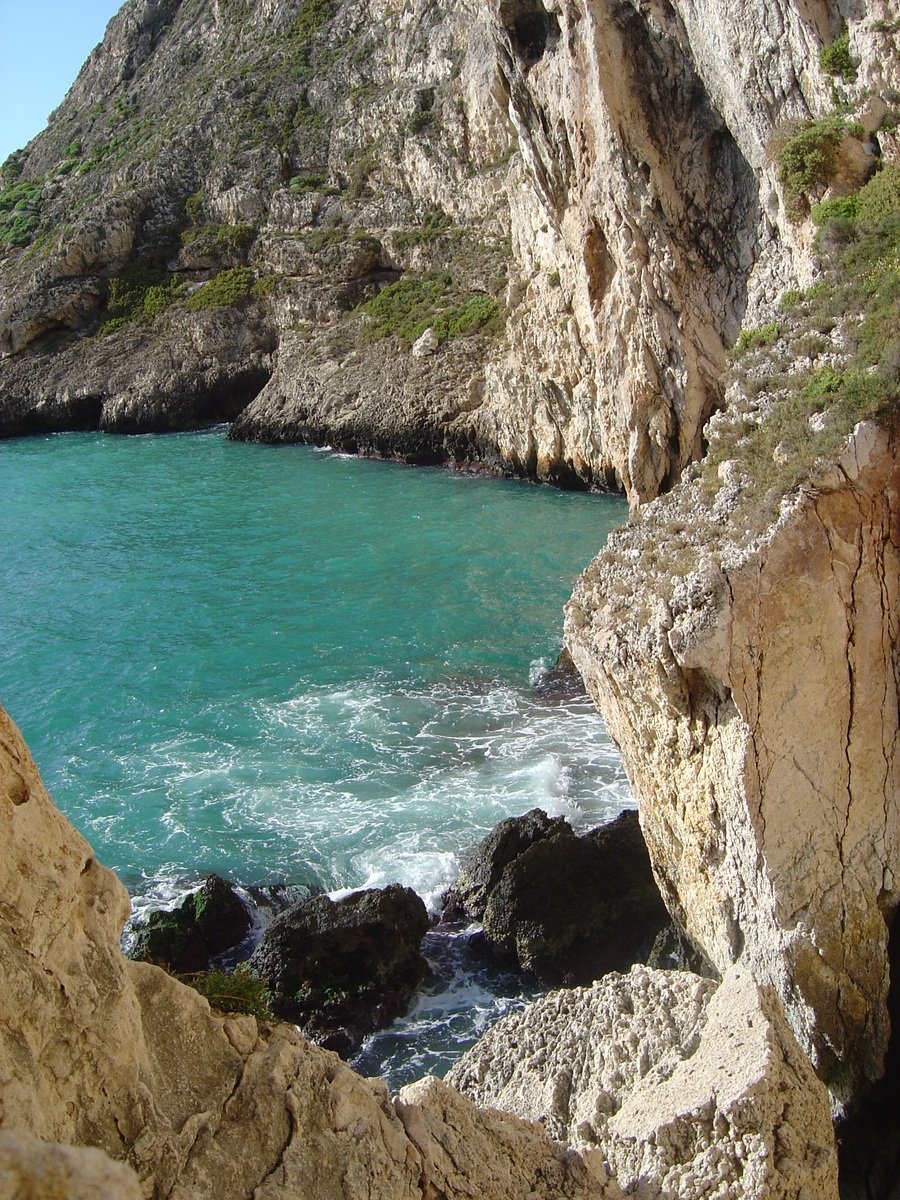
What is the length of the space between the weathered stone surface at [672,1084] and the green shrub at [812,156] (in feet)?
37.8

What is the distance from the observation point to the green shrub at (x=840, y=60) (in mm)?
16312

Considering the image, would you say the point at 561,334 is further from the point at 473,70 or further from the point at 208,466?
the point at 473,70

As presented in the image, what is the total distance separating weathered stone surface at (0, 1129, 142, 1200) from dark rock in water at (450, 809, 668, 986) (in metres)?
11.2

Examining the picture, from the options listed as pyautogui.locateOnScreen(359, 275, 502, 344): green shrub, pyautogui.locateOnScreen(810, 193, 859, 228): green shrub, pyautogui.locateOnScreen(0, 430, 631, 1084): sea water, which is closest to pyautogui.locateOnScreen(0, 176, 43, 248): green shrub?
pyautogui.locateOnScreen(359, 275, 502, 344): green shrub

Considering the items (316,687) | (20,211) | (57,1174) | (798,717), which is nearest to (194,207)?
(20,211)

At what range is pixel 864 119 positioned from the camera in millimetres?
15508

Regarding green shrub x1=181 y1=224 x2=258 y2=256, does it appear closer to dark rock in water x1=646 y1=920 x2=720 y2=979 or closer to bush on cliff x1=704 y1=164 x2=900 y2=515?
bush on cliff x1=704 y1=164 x2=900 y2=515

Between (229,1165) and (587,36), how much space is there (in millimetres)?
23421

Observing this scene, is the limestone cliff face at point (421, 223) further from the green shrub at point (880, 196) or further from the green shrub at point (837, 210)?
the green shrub at point (880, 196)

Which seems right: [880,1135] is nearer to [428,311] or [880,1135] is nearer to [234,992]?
[234,992]

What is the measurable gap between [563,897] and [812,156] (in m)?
11.2

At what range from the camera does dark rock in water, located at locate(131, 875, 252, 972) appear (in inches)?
583

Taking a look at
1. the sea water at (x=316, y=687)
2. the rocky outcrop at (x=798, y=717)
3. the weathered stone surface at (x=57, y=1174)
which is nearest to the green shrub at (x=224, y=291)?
the sea water at (x=316, y=687)

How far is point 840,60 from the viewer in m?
16.4
